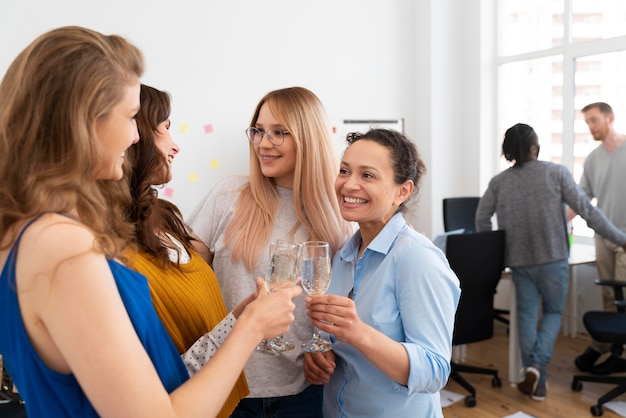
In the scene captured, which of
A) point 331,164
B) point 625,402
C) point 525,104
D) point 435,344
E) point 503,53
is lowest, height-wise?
point 625,402

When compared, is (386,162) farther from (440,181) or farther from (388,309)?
(440,181)

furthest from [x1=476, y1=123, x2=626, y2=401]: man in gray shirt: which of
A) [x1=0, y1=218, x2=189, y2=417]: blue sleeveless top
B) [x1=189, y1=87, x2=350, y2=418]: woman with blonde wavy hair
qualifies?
[x1=0, y1=218, x2=189, y2=417]: blue sleeveless top

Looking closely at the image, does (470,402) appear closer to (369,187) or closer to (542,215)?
(542,215)

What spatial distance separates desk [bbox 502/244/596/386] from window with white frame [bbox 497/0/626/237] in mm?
583

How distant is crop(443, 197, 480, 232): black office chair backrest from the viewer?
16.9ft

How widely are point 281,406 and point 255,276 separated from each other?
40 centimetres

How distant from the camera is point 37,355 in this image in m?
0.90

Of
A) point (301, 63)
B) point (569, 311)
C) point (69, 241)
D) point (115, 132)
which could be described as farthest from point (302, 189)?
point (569, 311)

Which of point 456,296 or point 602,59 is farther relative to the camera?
point 602,59

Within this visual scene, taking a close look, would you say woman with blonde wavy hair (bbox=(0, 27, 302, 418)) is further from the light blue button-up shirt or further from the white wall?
the white wall

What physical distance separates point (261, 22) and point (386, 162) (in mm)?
3868

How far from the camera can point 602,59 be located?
16.5ft

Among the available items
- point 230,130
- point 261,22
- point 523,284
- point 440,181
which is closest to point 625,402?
point 523,284

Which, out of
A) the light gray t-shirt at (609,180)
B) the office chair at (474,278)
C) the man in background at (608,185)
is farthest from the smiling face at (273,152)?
the light gray t-shirt at (609,180)
